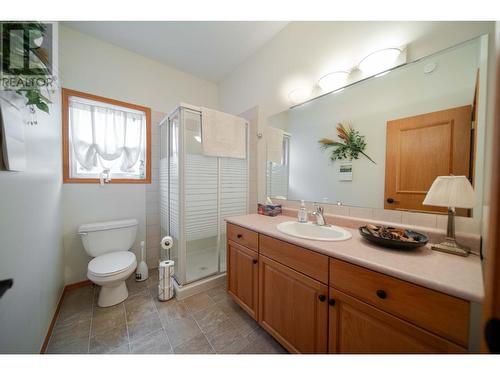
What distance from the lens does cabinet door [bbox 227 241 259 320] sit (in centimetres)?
128

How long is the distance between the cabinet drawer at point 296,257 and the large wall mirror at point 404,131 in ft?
2.04

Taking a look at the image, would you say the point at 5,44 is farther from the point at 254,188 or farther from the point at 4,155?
the point at 254,188

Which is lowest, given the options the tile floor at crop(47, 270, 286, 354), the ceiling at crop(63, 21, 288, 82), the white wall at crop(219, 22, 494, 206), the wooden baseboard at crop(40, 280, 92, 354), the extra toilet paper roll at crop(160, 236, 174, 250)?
the tile floor at crop(47, 270, 286, 354)

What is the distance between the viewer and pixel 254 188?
6.67 ft

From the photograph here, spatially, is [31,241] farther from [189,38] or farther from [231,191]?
[189,38]

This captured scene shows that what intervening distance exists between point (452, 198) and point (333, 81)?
109cm

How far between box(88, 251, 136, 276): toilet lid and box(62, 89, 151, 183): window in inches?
33.0

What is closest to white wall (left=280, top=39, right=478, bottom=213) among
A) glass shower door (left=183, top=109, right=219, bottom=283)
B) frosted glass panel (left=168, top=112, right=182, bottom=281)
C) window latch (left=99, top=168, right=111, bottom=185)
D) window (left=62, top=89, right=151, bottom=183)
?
glass shower door (left=183, top=109, right=219, bottom=283)

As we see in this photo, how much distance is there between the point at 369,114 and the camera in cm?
122

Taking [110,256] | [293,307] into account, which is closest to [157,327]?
[110,256]

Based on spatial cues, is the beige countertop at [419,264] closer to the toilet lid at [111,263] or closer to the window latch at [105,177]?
the toilet lid at [111,263]

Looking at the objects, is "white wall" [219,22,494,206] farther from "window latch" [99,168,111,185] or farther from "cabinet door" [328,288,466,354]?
"window latch" [99,168,111,185]
